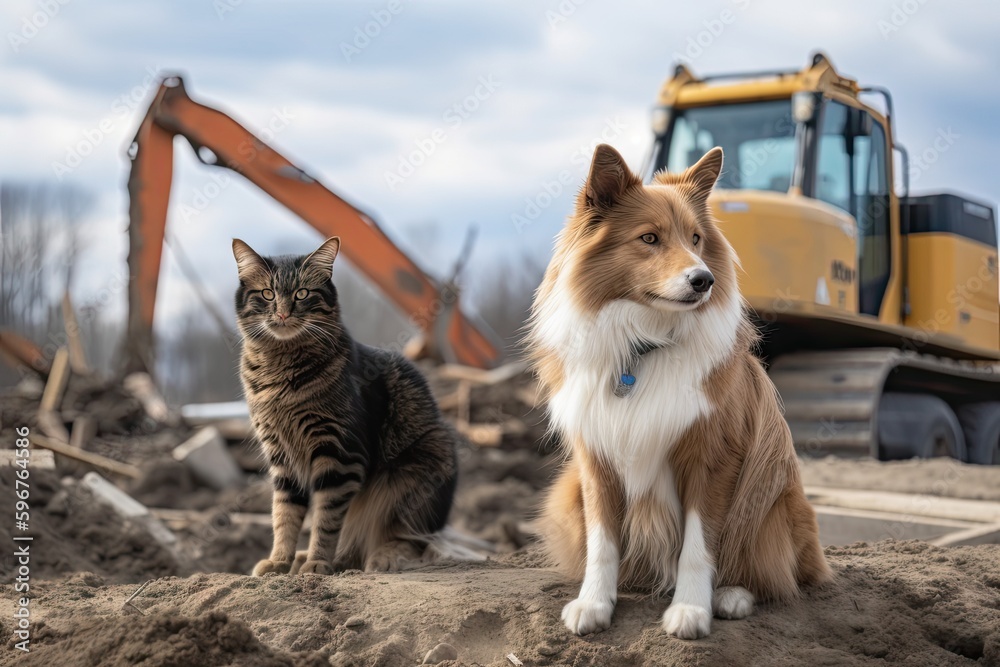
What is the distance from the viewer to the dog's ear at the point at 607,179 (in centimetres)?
311

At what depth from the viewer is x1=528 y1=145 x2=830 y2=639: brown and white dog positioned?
121 inches

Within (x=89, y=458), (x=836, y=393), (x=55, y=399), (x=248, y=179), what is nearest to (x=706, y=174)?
(x=836, y=393)

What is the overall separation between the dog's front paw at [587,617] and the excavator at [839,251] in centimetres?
457

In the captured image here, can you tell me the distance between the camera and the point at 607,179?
3133mm

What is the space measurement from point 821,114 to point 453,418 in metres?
5.24

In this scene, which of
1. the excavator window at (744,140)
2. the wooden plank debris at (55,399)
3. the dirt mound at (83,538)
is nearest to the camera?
the dirt mound at (83,538)

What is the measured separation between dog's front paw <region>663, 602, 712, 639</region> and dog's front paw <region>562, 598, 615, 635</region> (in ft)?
0.68

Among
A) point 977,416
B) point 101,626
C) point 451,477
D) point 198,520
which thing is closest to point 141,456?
point 198,520

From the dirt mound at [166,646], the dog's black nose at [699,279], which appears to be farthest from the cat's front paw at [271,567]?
the dog's black nose at [699,279]

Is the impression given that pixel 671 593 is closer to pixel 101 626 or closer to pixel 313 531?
pixel 313 531

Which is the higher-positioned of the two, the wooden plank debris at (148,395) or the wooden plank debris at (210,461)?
the wooden plank debris at (148,395)

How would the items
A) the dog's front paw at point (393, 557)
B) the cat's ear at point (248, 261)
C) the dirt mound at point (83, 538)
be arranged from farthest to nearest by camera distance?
1. the dirt mound at point (83, 538)
2. the dog's front paw at point (393, 557)
3. the cat's ear at point (248, 261)

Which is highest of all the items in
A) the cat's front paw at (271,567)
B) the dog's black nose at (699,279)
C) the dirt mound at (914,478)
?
the dog's black nose at (699,279)

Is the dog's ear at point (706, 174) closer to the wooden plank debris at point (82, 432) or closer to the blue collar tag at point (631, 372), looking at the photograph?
the blue collar tag at point (631, 372)
